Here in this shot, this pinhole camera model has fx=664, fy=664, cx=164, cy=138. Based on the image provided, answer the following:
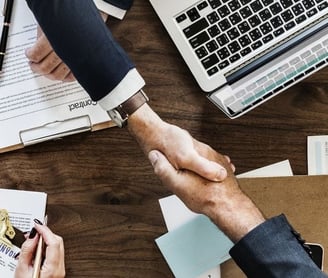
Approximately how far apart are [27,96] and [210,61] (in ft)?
0.96

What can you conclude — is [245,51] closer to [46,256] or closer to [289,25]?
[289,25]

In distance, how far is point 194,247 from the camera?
1.04 meters

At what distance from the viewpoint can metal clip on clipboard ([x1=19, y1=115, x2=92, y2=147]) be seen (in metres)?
1.04

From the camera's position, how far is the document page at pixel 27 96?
41.0 inches

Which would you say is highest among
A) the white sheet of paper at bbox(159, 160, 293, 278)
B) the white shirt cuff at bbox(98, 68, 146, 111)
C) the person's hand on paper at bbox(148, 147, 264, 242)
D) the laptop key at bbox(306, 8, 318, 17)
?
the white shirt cuff at bbox(98, 68, 146, 111)

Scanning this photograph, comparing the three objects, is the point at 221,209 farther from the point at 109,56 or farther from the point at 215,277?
the point at 109,56

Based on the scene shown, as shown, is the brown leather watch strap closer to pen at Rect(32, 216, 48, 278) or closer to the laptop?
the laptop

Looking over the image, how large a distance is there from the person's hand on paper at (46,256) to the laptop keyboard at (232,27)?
0.36 meters

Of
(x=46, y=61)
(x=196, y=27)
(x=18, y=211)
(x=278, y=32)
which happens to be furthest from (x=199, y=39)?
(x=18, y=211)

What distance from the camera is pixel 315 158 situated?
1.03m

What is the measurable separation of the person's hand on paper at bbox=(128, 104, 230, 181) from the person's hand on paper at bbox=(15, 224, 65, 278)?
218mm

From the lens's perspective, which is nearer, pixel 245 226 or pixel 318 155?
pixel 245 226

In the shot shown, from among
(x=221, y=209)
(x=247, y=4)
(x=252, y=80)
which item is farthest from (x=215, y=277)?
(x=247, y=4)

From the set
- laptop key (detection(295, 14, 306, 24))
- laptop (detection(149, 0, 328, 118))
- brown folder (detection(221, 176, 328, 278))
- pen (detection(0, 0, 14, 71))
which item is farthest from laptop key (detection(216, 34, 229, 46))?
pen (detection(0, 0, 14, 71))
